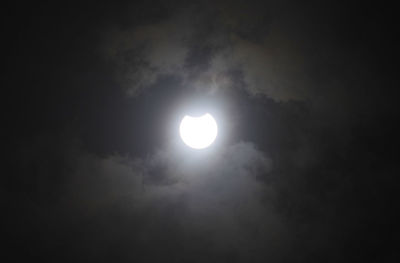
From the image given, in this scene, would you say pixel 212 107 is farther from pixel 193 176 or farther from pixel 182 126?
pixel 193 176

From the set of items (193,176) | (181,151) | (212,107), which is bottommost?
(193,176)

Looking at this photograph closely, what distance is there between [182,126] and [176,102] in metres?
0.86

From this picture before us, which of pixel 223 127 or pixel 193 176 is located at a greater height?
pixel 223 127

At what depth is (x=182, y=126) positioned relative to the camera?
47.4 ft

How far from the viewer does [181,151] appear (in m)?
14.5

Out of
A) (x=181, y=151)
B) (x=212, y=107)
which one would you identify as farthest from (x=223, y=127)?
(x=181, y=151)

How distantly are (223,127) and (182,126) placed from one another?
1399mm

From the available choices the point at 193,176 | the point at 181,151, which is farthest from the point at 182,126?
the point at 193,176

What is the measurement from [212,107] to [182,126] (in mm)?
1217

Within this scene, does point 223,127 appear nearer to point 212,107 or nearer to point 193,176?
point 212,107

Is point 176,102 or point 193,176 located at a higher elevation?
point 176,102

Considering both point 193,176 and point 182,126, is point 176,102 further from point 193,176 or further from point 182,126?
point 193,176

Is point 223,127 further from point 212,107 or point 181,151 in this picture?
point 181,151

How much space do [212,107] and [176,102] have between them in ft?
4.01
